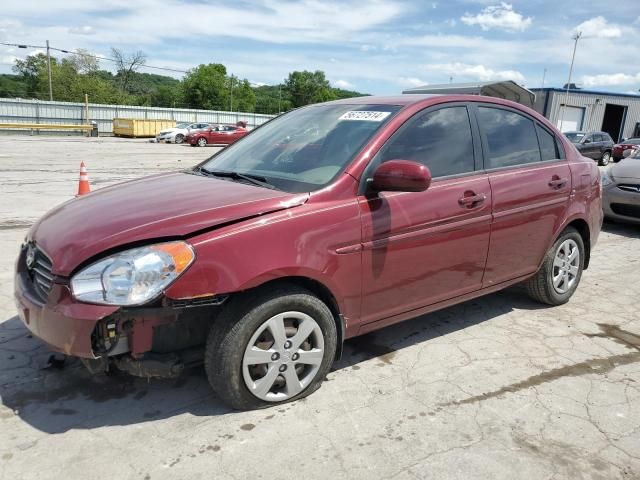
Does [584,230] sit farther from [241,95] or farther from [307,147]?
[241,95]

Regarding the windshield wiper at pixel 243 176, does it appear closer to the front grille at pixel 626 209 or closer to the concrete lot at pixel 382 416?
the concrete lot at pixel 382 416

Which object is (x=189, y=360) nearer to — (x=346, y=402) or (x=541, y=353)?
(x=346, y=402)

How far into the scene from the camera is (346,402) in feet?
9.62

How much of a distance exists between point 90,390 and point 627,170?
8.08 metres

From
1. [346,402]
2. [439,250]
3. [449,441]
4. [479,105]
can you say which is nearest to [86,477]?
[346,402]

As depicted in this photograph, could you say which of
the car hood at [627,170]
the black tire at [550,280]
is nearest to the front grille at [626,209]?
the car hood at [627,170]

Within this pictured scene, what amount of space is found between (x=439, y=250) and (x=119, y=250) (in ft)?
6.32

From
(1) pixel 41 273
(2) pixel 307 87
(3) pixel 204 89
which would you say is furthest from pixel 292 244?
(2) pixel 307 87

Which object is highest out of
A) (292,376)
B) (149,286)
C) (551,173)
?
(551,173)

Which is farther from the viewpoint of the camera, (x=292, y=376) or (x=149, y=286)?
(x=292, y=376)

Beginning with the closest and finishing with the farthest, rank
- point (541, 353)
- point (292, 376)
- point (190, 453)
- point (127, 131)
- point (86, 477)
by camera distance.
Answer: point (86, 477) → point (190, 453) → point (292, 376) → point (541, 353) → point (127, 131)

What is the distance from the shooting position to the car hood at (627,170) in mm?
7821

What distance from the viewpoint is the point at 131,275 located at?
2.39m

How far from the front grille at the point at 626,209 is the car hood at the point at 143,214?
A: 6864mm
